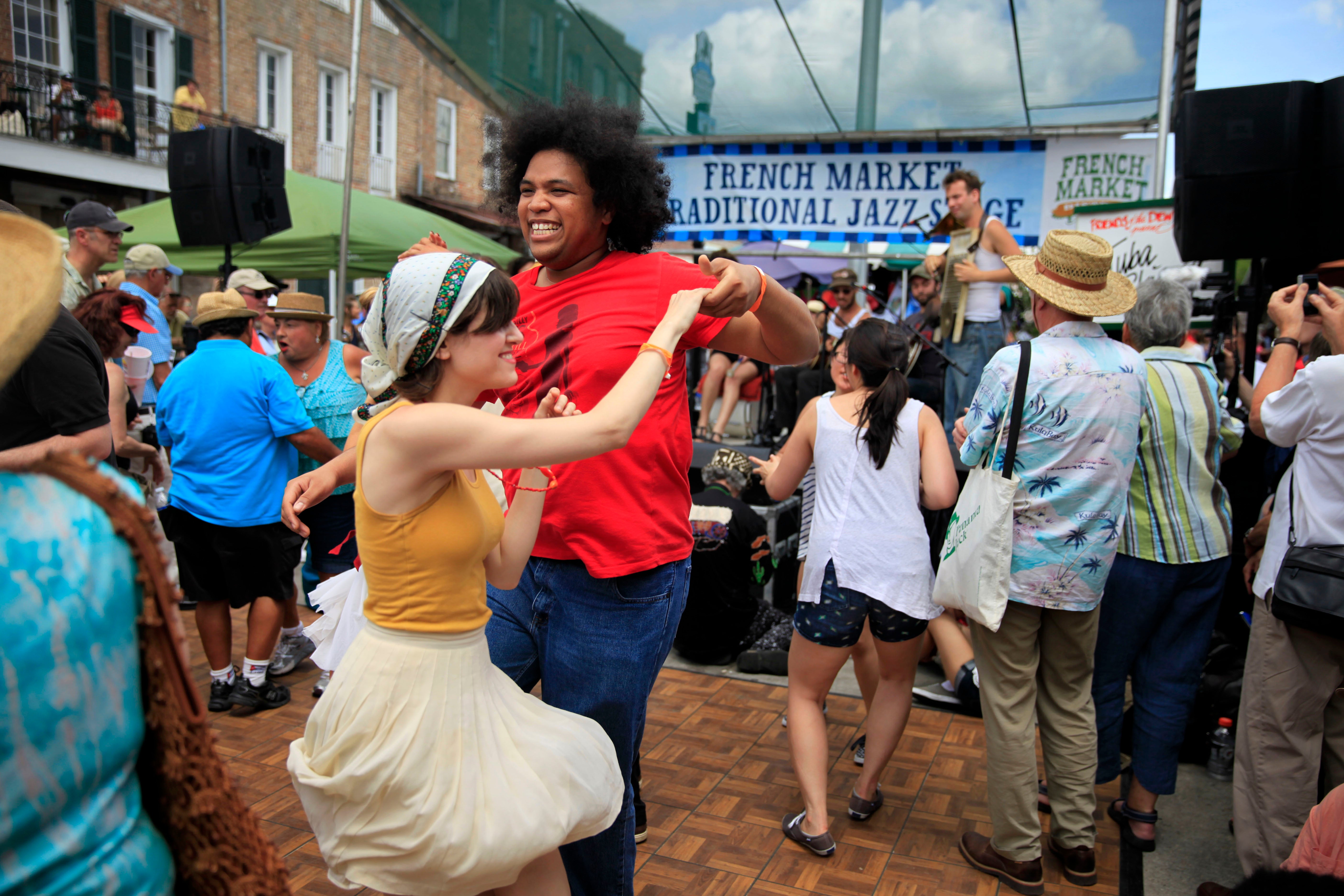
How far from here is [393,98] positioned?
2305cm

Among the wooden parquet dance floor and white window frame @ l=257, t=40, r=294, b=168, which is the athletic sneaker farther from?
white window frame @ l=257, t=40, r=294, b=168

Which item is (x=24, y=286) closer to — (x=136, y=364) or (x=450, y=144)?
(x=136, y=364)

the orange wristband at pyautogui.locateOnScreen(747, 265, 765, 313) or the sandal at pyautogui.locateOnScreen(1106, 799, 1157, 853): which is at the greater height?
the orange wristband at pyautogui.locateOnScreen(747, 265, 765, 313)

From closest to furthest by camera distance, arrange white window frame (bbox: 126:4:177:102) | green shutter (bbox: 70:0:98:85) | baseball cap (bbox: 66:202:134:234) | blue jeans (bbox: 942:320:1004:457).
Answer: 1. baseball cap (bbox: 66:202:134:234)
2. blue jeans (bbox: 942:320:1004:457)
3. green shutter (bbox: 70:0:98:85)
4. white window frame (bbox: 126:4:177:102)

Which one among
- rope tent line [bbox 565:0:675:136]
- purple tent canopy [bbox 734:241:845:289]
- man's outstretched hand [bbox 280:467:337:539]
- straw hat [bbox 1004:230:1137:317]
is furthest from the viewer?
purple tent canopy [bbox 734:241:845:289]

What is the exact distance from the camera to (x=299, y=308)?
4695 mm

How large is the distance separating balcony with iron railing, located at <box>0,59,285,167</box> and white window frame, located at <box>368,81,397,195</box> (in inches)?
184

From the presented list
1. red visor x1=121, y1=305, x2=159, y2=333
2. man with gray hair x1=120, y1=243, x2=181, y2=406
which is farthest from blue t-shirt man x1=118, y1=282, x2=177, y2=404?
red visor x1=121, y1=305, x2=159, y2=333

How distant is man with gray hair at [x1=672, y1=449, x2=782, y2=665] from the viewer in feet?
16.6

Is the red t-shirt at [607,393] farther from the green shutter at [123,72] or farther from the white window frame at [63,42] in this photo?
the white window frame at [63,42]

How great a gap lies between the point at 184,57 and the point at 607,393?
66.0ft

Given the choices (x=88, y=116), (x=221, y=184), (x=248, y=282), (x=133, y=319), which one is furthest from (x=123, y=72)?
(x=133, y=319)

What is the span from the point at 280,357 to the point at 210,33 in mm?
17380

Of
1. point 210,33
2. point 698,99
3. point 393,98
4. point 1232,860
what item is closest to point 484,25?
point 698,99
